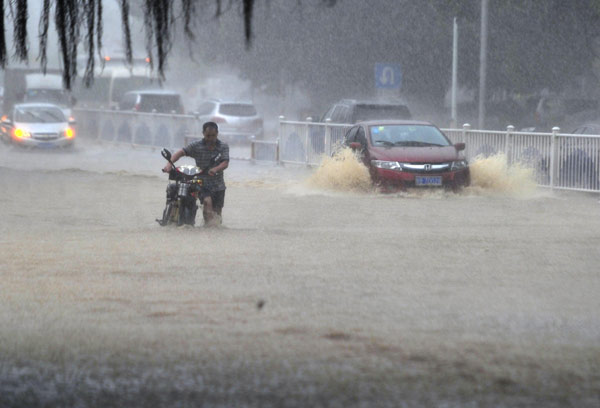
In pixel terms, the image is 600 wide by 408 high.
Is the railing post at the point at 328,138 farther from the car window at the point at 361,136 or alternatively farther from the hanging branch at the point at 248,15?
the hanging branch at the point at 248,15

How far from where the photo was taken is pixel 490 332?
319 inches

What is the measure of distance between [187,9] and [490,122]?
164ft

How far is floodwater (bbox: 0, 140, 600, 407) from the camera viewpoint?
21.0ft

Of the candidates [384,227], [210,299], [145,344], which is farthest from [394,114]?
[145,344]

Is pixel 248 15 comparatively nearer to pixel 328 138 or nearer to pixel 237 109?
pixel 328 138

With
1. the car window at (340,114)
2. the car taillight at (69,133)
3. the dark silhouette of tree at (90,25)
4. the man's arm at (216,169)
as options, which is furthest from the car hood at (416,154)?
the car taillight at (69,133)

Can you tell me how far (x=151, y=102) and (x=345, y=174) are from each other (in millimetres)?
22988

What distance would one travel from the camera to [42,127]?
37312 mm

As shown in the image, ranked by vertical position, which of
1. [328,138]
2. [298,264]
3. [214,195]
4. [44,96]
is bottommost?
[298,264]

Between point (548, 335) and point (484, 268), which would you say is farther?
point (484, 268)

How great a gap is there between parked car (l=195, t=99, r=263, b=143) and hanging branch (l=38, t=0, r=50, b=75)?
108 ft

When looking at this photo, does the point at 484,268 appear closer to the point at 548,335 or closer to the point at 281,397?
the point at 548,335

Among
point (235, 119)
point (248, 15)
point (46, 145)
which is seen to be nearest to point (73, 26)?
point (248, 15)

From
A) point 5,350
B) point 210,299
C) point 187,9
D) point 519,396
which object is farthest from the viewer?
point 210,299
